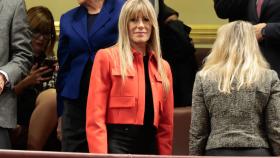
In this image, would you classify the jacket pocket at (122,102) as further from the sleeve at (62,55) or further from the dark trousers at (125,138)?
the sleeve at (62,55)

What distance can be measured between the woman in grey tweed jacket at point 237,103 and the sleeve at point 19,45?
37.5 inches

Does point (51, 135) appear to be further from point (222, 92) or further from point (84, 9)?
point (222, 92)

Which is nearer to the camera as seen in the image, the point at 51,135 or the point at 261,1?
the point at 261,1

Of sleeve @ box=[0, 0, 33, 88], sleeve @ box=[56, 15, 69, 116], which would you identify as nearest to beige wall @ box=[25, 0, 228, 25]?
sleeve @ box=[56, 15, 69, 116]

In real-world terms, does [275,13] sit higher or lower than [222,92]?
higher

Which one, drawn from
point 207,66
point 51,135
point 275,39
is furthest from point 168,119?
point 51,135

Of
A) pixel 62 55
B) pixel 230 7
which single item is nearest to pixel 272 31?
pixel 230 7

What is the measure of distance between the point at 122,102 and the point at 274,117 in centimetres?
73

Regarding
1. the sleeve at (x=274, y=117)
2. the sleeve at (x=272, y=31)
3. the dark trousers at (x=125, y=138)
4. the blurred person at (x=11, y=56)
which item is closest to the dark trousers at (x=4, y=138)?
the blurred person at (x=11, y=56)

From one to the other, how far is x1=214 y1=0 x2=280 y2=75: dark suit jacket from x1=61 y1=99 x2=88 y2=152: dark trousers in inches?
38.0

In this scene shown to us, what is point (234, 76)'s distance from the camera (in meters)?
3.58

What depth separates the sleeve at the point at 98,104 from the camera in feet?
12.3

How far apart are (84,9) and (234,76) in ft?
3.43

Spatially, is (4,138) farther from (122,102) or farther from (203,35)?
(203,35)
